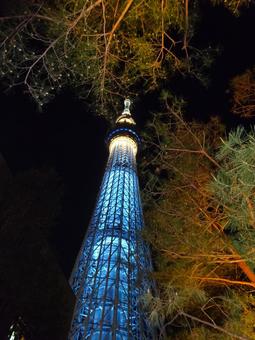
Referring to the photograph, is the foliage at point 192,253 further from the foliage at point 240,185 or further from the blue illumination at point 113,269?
the blue illumination at point 113,269

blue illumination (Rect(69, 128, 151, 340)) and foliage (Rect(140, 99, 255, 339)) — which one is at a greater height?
blue illumination (Rect(69, 128, 151, 340))

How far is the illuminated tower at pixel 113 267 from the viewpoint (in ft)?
52.6

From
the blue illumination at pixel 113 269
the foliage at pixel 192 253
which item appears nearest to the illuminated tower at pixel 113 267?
the blue illumination at pixel 113 269

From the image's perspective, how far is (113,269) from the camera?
61.6 ft

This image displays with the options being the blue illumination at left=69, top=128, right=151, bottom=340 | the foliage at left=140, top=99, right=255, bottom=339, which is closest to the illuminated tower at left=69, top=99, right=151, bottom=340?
the blue illumination at left=69, top=128, right=151, bottom=340

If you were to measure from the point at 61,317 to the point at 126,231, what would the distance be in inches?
611

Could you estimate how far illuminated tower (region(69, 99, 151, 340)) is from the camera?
52.6 feet

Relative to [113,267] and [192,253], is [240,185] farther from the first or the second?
[113,267]

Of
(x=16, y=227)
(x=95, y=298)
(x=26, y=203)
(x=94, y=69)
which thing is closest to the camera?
(x=94, y=69)

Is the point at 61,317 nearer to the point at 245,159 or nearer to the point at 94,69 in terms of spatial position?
the point at 94,69

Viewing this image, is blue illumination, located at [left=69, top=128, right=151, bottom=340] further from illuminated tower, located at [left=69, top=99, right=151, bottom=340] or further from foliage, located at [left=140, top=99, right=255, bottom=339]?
foliage, located at [left=140, top=99, right=255, bottom=339]

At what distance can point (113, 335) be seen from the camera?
15.5 meters

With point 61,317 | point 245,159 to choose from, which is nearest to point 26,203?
point 61,317

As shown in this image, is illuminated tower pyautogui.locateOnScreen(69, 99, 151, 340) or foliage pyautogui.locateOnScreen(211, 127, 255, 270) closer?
foliage pyautogui.locateOnScreen(211, 127, 255, 270)
